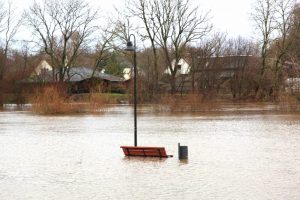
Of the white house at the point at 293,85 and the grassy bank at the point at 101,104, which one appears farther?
the grassy bank at the point at 101,104

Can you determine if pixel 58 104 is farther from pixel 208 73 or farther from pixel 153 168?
pixel 153 168

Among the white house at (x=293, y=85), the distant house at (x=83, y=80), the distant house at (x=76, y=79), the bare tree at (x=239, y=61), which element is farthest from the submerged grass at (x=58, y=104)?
the bare tree at (x=239, y=61)

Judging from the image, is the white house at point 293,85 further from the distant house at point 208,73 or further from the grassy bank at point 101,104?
the distant house at point 208,73

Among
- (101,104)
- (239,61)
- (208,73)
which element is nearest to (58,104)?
(101,104)

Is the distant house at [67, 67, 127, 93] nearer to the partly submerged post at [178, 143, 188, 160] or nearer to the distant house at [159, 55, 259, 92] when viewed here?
the distant house at [159, 55, 259, 92]

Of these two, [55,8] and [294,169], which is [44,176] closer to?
[294,169]

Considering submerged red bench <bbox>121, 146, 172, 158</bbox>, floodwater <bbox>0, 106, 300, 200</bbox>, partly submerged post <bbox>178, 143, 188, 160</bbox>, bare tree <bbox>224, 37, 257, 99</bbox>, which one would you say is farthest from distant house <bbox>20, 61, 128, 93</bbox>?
partly submerged post <bbox>178, 143, 188, 160</bbox>

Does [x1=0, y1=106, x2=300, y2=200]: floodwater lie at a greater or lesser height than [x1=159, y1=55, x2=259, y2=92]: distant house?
lesser

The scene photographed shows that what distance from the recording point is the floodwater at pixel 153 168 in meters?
11.4

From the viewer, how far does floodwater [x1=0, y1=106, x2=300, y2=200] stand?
1140 centimetres

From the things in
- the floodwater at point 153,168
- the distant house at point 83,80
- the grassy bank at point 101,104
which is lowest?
the floodwater at point 153,168

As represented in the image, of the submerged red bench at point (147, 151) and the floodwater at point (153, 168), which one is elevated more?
the submerged red bench at point (147, 151)

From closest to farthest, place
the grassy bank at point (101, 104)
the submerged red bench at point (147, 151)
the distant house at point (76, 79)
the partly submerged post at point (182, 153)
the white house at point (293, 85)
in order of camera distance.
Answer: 1. the partly submerged post at point (182, 153)
2. the submerged red bench at point (147, 151)
3. the white house at point (293, 85)
4. the grassy bank at point (101, 104)
5. the distant house at point (76, 79)

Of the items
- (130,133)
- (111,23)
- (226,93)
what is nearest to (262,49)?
(226,93)
